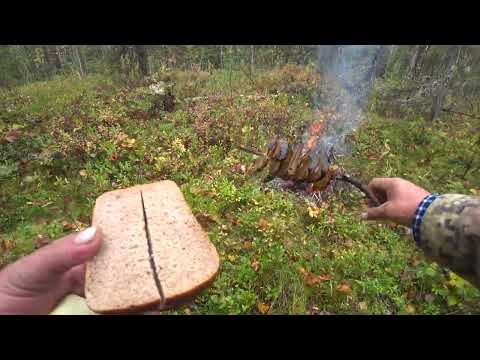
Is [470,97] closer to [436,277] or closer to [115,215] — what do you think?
[436,277]

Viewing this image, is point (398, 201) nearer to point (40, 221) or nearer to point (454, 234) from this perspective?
point (454, 234)

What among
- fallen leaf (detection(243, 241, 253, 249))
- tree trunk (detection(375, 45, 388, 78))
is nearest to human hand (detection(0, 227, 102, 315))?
fallen leaf (detection(243, 241, 253, 249))

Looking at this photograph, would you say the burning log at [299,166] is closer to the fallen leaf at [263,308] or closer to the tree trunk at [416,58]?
the fallen leaf at [263,308]

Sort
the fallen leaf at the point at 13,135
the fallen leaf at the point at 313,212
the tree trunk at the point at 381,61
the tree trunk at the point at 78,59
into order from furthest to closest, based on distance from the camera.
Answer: the tree trunk at the point at 381,61
the tree trunk at the point at 78,59
the fallen leaf at the point at 13,135
the fallen leaf at the point at 313,212

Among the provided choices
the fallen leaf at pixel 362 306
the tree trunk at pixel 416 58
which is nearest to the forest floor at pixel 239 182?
the fallen leaf at pixel 362 306

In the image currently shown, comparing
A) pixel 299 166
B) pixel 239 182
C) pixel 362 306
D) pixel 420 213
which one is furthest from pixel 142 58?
pixel 420 213

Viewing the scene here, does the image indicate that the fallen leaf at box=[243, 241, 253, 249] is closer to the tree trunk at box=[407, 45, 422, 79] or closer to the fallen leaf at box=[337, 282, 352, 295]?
the fallen leaf at box=[337, 282, 352, 295]
